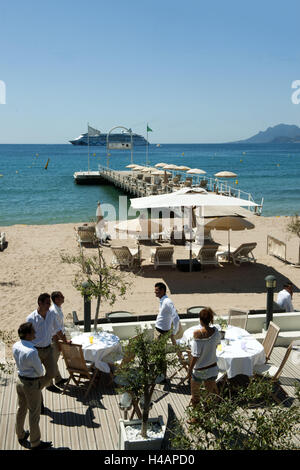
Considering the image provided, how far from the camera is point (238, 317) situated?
745cm

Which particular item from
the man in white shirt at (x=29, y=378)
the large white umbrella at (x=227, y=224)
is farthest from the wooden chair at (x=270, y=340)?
the large white umbrella at (x=227, y=224)

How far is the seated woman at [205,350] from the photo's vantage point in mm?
4949

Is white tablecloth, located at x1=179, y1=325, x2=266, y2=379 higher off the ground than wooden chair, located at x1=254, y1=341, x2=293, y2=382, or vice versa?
white tablecloth, located at x1=179, y1=325, x2=266, y2=379

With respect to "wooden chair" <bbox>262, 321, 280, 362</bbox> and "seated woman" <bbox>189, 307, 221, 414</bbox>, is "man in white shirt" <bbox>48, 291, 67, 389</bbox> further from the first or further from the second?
"wooden chair" <bbox>262, 321, 280, 362</bbox>

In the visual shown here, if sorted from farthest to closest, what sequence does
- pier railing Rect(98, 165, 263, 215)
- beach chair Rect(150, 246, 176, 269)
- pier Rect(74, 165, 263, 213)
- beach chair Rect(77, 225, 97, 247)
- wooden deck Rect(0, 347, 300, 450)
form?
pier Rect(74, 165, 263, 213)
pier railing Rect(98, 165, 263, 215)
beach chair Rect(77, 225, 97, 247)
beach chair Rect(150, 246, 176, 269)
wooden deck Rect(0, 347, 300, 450)

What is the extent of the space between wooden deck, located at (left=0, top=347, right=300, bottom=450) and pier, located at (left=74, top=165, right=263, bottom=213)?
1785 cm

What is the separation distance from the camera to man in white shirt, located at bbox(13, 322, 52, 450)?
448cm

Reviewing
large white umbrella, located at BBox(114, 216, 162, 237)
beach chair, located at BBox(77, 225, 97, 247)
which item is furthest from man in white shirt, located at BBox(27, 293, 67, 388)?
beach chair, located at BBox(77, 225, 97, 247)

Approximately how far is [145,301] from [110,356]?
4446mm

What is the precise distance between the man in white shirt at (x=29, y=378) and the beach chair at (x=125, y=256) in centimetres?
852

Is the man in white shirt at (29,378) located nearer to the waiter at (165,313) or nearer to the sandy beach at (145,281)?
the waiter at (165,313)

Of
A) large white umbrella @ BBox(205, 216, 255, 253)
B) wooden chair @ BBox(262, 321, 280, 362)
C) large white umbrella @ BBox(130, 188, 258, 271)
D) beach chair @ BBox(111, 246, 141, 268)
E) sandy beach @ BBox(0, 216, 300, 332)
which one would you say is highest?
large white umbrella @ BBox(130, 188, 258, 271)

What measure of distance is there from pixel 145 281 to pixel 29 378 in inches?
303

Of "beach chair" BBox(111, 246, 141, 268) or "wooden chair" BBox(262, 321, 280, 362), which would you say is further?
"beach chair" BBox(111, 246, 141, 268)
